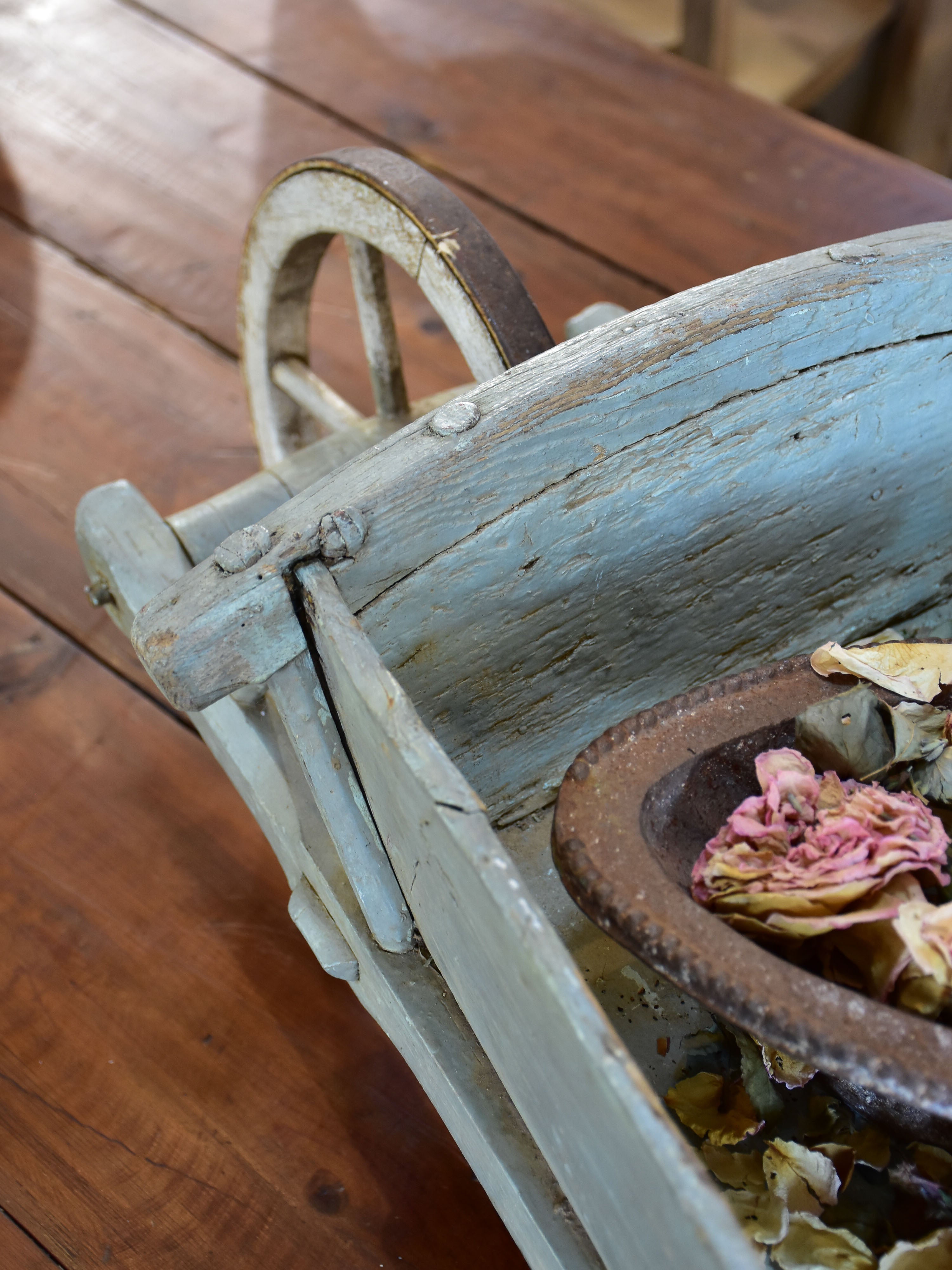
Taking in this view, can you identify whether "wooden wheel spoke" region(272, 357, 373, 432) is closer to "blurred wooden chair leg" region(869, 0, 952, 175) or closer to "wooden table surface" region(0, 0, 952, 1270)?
"wooden table surface" region(0, 0, 952, 1270)

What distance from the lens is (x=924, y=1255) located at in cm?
48

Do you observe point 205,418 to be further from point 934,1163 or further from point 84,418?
point 934,1163

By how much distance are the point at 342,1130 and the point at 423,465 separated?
450mm

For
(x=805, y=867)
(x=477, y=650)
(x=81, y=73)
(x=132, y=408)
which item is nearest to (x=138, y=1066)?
(x=477, y=650)

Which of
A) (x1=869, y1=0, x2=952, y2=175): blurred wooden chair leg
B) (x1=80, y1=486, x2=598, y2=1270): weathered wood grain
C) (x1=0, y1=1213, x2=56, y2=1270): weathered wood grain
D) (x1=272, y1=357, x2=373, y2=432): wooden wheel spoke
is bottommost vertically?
→ (x1=869, y1=0, x2=952, y2=175): blurred wooden chair leg

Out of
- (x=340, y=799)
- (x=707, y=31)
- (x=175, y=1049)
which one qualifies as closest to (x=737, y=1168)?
(x=340, y=799)

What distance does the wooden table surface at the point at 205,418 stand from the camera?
714mm

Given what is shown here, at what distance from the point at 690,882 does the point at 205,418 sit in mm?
810

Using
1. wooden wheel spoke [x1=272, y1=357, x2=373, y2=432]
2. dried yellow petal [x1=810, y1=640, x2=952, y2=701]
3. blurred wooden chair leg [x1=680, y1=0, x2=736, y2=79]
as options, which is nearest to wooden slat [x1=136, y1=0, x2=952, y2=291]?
blurred wooden chair leg [x1=680, y1=0, x2=736, y2=79]

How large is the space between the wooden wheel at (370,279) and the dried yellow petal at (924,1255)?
46 cm

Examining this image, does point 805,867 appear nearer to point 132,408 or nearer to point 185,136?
point 132,408

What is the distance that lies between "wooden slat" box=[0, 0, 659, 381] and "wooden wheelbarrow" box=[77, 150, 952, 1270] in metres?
0.46

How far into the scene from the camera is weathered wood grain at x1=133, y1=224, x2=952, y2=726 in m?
0.52

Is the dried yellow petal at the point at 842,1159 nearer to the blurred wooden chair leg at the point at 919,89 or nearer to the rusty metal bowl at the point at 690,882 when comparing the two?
the rusty metal bowl at the point at 690,882
